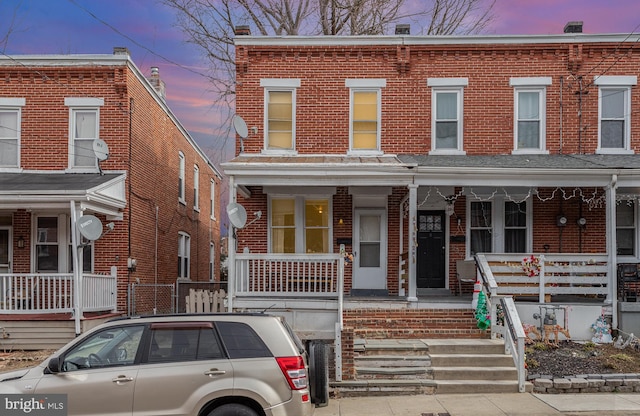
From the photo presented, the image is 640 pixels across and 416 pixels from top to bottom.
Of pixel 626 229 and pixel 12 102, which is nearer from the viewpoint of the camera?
pixel 626 229

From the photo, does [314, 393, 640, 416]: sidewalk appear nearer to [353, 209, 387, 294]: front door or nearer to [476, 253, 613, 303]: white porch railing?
[476, 253, 613, 303]: white porch railing

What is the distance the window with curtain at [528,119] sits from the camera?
15.3 metres

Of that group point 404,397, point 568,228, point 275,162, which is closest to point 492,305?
point 404,397

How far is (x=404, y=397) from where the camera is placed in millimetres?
9727

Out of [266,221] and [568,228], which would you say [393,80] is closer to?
[266,221]

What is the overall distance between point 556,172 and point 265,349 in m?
8.83

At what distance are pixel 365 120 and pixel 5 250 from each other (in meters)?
10.0

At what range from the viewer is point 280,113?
15406 mm

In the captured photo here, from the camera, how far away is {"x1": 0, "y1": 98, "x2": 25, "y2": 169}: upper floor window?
15.7 metres

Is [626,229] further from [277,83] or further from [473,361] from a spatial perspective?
[277,83]

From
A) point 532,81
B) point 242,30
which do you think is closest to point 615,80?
A: point 532,81

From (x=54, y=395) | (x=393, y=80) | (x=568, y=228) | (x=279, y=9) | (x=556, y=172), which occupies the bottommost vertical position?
(x=54, y=395)

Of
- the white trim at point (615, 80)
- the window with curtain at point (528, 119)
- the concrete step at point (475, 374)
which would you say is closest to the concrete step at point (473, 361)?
the concrete step at point (475, 374)

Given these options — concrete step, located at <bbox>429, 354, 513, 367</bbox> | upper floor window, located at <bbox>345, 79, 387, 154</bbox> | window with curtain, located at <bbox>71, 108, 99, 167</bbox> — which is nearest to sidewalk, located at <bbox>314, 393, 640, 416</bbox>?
concrete step, located at <bbox>429, 354, 513, 367</bbox>
